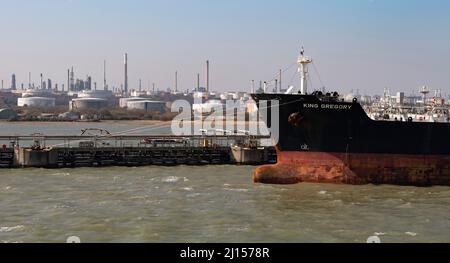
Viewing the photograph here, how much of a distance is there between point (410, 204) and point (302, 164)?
5.84 meters

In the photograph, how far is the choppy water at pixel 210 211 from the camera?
1667cm

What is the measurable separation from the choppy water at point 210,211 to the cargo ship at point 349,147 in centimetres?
80

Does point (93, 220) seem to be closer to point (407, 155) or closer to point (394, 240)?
point (394, 240)

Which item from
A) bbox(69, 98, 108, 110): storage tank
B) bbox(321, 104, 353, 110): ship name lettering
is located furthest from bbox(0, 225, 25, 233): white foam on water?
bbox(69, 98, 108, 110): storage tank

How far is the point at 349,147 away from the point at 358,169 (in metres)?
1.14

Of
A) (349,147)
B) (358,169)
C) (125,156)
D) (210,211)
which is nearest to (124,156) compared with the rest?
(125,156)

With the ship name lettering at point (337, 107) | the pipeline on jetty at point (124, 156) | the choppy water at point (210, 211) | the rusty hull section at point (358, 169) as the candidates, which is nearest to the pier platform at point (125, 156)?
the pipeline on jetty at point (124, 156)

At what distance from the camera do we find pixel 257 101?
1064 inches

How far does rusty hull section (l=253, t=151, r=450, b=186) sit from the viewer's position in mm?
25688

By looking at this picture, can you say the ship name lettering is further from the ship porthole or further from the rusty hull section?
the rusty hull section

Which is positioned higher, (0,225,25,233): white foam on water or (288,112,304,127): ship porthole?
(288,112,304,127): ship porthole

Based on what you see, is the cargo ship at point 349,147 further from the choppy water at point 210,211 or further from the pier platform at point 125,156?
the pier platform at point 125,156

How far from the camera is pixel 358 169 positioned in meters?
25.7
